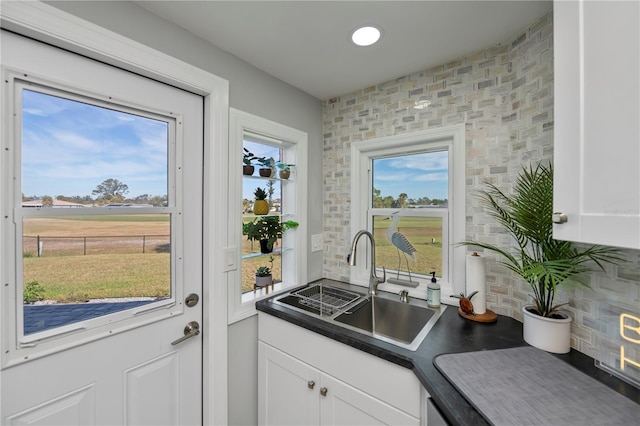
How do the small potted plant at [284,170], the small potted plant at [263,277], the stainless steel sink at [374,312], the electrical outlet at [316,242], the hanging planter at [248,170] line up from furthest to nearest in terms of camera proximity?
1. the electrical outlet at [316,242]
2. the small potted plant at [284,170]
3. the small potted plant at [263,277]
4. the hanging planter at [248,170]
5. the stainless steel sink at [374,312]

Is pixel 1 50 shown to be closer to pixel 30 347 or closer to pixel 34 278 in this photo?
pixel 34 278

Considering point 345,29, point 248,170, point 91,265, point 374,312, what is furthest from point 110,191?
point 374,312

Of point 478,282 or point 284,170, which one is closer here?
point 478,282

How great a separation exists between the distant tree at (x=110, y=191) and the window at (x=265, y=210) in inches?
19.5

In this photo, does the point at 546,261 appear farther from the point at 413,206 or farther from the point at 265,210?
the point at 265,210

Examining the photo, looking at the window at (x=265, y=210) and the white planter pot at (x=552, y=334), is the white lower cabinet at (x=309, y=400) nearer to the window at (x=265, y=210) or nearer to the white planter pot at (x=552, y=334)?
the window at (x=265, y=210)

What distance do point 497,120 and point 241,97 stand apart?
1.47 m

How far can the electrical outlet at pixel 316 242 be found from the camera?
6.68 feet

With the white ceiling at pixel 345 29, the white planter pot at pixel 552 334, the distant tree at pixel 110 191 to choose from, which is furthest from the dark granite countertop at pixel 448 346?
the white ceiling at pixel 345 29

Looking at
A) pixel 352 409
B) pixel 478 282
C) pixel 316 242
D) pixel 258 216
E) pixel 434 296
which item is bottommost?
pixel 352 409

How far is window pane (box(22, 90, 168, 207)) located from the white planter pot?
179cm

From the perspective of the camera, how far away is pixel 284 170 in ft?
6.11

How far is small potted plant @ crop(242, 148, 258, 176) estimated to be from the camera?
1.61 m

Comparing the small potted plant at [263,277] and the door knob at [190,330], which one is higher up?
the small potted plant at [263,277]
